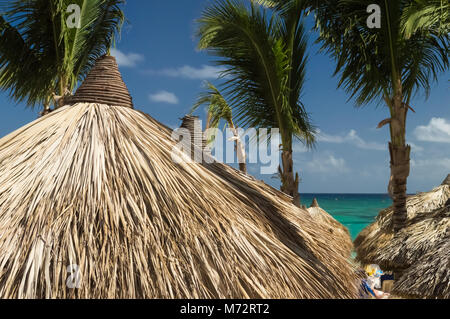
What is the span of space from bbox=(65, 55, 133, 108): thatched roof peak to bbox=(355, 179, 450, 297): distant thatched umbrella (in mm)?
4398

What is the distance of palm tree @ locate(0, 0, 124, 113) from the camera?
25.4 feet

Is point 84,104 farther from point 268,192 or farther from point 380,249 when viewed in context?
point 380,249

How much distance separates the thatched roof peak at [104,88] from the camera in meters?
3.46

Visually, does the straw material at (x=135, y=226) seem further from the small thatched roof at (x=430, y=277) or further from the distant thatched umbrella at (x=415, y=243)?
the distant thatched umbrella at (x=415, y=243)

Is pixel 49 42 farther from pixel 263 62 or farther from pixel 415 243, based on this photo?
pixel 415 243

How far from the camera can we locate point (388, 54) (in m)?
6.61

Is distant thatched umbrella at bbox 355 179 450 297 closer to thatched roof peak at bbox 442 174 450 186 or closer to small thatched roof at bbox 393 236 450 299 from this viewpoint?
small thatched roof at bbox 393 236 450 299

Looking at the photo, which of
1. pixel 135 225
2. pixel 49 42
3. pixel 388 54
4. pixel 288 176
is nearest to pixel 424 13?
pixel 388 54

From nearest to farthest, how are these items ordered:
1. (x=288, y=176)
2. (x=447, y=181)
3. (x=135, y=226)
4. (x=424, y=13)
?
(x=135, y=226) < (x=424, y=13) < (x=288, y=176) < (x=447, y=181)

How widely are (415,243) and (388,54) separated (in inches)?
132

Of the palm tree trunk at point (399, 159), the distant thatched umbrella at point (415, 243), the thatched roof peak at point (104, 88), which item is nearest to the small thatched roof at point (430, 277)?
the distant thatched umbrella at point (415, 243)

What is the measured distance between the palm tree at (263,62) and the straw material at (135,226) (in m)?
3.09

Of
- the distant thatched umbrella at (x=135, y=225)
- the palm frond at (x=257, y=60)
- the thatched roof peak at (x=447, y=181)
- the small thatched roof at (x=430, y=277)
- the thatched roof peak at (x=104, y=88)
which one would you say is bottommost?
the small thatched roof at (x=430, y=277)

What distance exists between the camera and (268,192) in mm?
3422
